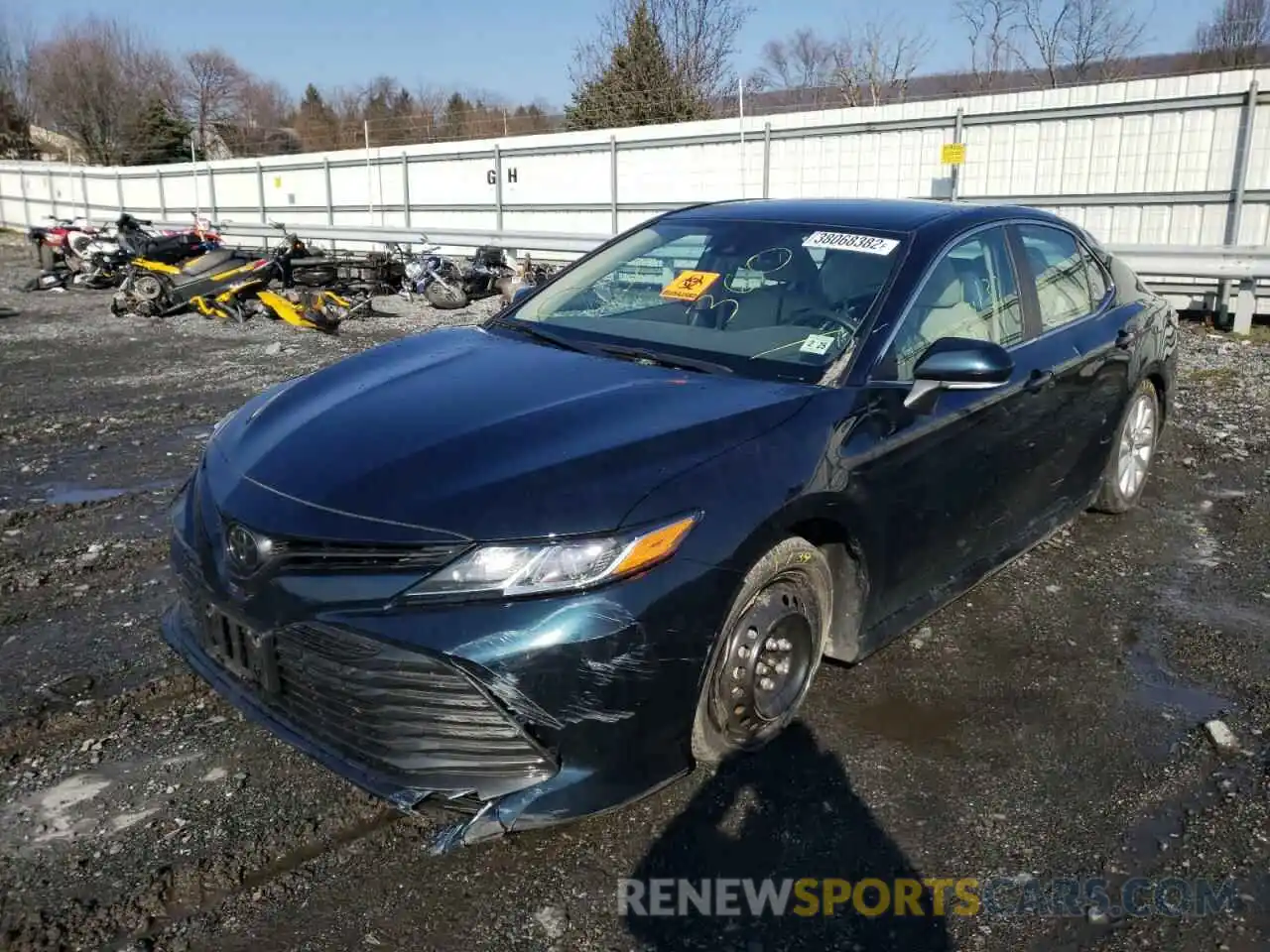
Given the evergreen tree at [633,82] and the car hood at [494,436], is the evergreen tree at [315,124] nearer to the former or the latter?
the evergreen tree at [633,82]

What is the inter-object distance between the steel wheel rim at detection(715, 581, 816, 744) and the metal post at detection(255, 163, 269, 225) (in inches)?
1056

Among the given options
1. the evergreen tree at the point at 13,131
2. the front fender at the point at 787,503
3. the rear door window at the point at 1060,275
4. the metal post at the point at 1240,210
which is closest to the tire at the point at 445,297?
the metal post at the point at 1240,210

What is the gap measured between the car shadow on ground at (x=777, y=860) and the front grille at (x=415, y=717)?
1.65ft

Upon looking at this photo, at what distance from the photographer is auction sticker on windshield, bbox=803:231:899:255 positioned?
3.57 metres

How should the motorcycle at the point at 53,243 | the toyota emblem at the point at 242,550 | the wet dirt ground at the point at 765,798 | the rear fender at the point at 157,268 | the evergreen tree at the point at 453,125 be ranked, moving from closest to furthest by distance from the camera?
the wet dirt ground at the point at 765,798
the toyota emblem at the point at 242,550
the rear fender at the point at 157,268
the motorcycle at the point at 53,243
the evergreen tree at the point at 453,125

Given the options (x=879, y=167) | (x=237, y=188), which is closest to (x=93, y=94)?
(x=237, y=188)

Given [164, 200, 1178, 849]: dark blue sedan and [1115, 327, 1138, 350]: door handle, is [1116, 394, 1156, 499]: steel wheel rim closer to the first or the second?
[1115, 327, 1138, 350]: door handle

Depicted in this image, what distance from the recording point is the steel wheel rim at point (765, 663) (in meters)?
2.75

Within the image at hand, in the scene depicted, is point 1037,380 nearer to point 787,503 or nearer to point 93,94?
point 787,503

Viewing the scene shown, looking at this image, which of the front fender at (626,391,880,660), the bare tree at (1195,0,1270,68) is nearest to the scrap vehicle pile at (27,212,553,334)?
the front fender at (626,391,880,660)

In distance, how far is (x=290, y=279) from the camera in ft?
45.7

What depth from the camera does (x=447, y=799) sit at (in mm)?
2307

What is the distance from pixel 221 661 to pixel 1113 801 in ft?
8.63

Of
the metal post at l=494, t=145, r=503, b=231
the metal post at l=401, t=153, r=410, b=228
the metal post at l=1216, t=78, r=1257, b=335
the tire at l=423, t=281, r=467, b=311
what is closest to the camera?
the metal post at l=1216, t=78, r=1257, b=335
